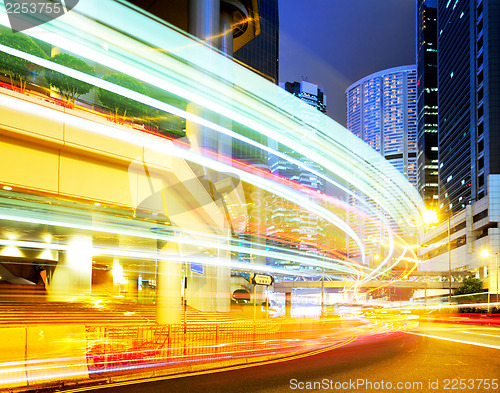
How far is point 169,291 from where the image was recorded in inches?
918

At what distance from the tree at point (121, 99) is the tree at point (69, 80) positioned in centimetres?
66

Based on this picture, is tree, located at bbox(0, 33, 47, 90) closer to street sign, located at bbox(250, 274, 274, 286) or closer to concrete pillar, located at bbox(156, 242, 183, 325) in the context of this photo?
street sign, located at bbox(250, 274, 274, 286)

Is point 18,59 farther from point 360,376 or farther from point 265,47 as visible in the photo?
point 265,47

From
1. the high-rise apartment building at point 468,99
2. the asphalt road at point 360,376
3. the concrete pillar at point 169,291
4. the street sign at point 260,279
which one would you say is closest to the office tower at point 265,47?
the high-rise apartment building at point 468,99

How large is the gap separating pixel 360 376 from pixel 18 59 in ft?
38.8

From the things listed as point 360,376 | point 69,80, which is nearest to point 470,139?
point 69,80

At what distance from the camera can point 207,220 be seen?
3148 cm

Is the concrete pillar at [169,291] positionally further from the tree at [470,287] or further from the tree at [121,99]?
the tree at [470,287]

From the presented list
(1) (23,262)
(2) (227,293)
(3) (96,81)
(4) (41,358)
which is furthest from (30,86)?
(2) (227,293)

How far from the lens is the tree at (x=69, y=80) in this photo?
14.2m

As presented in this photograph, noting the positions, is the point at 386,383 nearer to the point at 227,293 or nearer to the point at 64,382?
the point at 64,382

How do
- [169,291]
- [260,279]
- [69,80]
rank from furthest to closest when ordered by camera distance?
[169,291]
[260,279]
[69,80]

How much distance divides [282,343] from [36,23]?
576 inches

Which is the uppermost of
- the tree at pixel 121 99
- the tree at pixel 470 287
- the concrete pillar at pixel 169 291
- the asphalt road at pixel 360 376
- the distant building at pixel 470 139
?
the distant building at pixel 470 139
